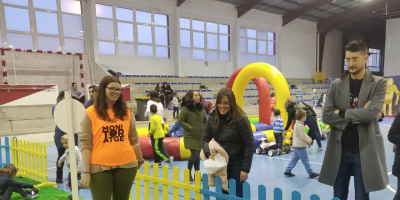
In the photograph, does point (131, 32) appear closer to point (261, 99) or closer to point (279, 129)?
point (261, 99)

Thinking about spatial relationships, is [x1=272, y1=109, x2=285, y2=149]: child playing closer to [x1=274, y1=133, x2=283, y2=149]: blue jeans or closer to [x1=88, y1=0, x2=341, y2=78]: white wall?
[x1=274, y1=133, x2=283, y2=149]: blue jeans

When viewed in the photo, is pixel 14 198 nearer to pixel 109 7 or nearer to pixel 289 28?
pixel 109 7

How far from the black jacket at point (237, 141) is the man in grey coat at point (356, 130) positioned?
68 centimetres

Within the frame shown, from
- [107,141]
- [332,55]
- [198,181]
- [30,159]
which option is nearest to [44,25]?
[30,159]

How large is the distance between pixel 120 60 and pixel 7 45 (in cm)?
556

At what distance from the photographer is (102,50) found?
1580 cm

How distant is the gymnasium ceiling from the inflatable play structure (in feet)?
37.8

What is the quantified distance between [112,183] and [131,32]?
15553mm

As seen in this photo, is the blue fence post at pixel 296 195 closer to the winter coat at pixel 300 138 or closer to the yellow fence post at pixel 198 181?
the yellow fence post at pixel 198 181

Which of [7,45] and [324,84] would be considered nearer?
[7,45]

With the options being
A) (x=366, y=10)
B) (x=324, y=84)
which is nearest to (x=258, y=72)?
(x=366, y=10)

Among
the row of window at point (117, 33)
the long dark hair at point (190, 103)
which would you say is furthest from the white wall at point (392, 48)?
the long dark hair at point (190, 103)

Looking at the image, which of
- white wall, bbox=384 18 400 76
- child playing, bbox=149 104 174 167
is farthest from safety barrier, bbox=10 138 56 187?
white wall, bbox=384 18 400 76

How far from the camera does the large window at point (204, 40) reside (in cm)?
1889
